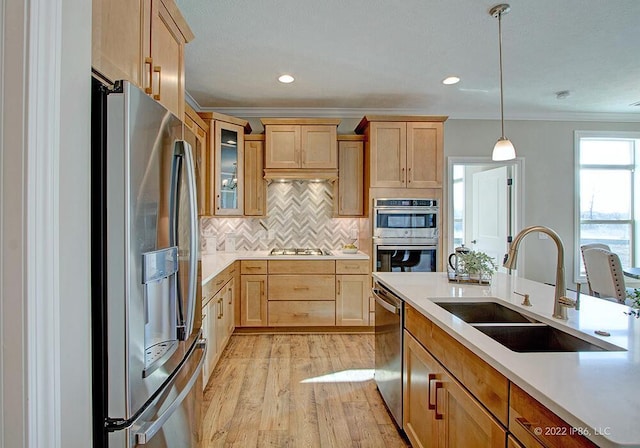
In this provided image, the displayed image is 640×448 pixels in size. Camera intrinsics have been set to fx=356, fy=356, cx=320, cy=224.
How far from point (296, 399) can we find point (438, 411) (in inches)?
52.0

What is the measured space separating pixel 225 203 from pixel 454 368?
3.13 metres

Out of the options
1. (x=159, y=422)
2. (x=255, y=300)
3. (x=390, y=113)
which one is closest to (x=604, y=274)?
(x=390, y=113)

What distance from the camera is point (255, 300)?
3936 millimetres

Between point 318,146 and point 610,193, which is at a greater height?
point 318,146

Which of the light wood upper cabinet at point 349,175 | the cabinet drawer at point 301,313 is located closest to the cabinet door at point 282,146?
the light wood upper cabinet at point 349,175

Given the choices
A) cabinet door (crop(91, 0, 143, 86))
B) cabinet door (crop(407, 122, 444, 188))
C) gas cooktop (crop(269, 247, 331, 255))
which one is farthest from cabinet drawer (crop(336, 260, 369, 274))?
cabinet door (crop(91, 0, 143, 86))

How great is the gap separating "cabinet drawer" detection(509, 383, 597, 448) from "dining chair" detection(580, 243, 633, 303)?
2600 millimetres

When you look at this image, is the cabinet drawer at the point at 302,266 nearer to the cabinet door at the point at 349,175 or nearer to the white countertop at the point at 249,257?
the white countertop at the point at 249,257

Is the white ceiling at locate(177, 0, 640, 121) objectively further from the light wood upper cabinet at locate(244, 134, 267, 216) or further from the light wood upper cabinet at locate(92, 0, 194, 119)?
the light wood upper cabinet at locate(92, 0, 194, 119)

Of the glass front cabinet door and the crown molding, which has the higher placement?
the crown molding

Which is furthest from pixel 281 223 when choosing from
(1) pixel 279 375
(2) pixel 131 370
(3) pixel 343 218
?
(2) pixel 131 370

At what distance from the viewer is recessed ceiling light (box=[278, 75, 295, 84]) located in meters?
3.43

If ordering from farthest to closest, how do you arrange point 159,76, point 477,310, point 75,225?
1. point 477,310
2. point 159,76
3. point 75,225

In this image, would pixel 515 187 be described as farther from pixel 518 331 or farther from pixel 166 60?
pixel 166 60
